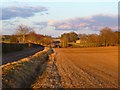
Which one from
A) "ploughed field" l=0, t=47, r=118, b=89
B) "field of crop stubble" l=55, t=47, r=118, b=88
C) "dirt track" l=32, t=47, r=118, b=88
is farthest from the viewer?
"field of crop stubble" l=55, t=47, r=118, b=88

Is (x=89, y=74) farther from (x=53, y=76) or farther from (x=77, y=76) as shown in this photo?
(x=53, y=76)

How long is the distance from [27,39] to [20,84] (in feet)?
519

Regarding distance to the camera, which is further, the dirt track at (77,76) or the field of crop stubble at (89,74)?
the field of crop stubble at (89,74)

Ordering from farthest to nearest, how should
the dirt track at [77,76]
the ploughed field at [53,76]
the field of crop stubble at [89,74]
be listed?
the field of crop stubble at [89,74] < the dirt track at [77,76] < the ploughed field at [53,76]

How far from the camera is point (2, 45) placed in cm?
5647

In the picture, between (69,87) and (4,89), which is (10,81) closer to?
(4,89)

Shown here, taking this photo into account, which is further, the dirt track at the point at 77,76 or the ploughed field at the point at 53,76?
the dirt track at the point at 77,76

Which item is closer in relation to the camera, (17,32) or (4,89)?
(4,89)

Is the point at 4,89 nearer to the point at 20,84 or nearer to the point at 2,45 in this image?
the point at 20,84

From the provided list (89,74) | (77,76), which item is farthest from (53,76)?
(89,74)

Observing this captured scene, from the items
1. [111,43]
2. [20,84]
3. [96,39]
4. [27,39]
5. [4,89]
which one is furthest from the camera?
[27,39]

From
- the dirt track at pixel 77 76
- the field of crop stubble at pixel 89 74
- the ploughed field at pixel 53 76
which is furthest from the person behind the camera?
the field of crop stubble at pixel 89 74

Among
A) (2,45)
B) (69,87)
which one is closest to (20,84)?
(69,87)

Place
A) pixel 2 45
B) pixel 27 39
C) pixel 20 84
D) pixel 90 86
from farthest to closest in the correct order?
1. pixel 27 39
2. pixel 2 45
3. pixel 90 86
4. pixel 20 84
